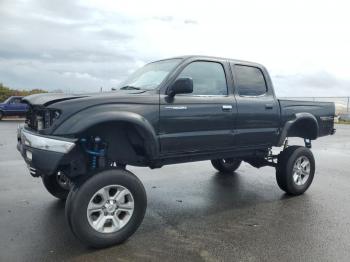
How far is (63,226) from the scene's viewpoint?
4449 mm

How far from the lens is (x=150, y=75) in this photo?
5035 millimetres

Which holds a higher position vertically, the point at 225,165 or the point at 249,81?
the point at 249,81

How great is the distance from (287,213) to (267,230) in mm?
819

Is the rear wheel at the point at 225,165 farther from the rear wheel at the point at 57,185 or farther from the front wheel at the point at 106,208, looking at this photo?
→ the front wheel at the point at 106,208

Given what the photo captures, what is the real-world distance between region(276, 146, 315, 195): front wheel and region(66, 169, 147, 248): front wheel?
2795 mm

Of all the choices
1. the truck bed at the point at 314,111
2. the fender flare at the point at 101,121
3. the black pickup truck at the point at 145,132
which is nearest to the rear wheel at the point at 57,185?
the black pickup truck at the point at 145,132

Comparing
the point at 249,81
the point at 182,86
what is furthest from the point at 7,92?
the point at 182,86

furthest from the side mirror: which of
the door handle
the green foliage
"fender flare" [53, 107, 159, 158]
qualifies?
the green foliage

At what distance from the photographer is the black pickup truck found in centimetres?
377

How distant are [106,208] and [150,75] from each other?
6.33ft

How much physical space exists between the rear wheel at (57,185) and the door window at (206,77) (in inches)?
88.3

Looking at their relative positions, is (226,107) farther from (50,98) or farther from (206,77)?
(50,98)

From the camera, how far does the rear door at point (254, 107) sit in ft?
17.6

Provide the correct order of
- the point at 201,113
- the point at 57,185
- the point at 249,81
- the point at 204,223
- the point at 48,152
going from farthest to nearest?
1. the point at 249,81
2. the point at 57,185
3. the point at 201,113
4. the point at 204,223
5. the point at 48,152
